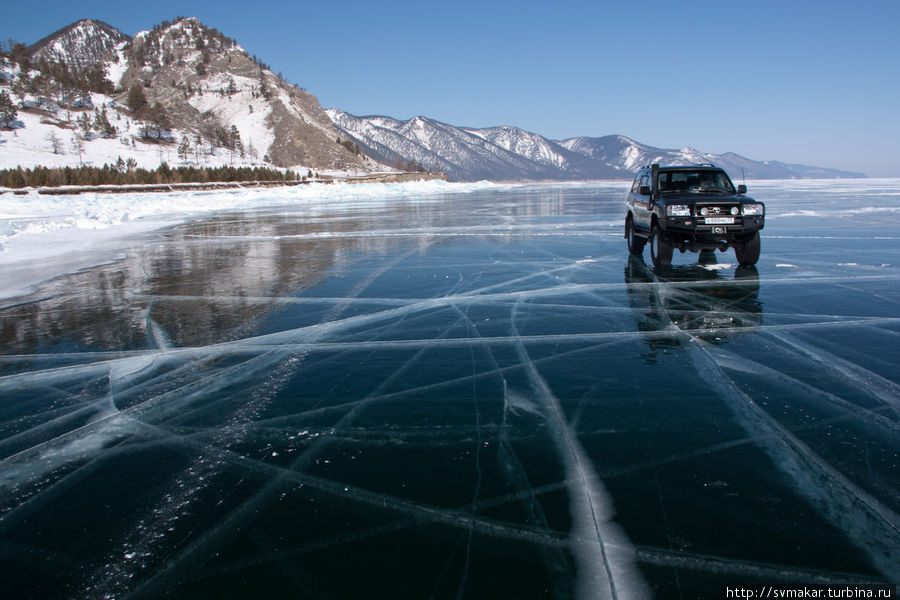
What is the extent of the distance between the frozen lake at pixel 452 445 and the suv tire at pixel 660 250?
6.07 ft

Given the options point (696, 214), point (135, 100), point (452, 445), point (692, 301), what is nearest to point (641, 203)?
point (696, 214)

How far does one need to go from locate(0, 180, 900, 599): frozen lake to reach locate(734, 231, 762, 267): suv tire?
2.15m

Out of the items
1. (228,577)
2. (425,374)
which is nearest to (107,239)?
(425,374)

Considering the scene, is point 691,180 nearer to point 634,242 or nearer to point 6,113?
point 634,242

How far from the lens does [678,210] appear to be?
10008 mm

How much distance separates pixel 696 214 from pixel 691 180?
69.1 inches

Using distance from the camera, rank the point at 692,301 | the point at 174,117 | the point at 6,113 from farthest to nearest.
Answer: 1. the point at 174,117
2. the point at 6,113
3. the point at 692,301

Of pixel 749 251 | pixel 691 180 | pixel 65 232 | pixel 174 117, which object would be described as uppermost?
→ pixel 174 117

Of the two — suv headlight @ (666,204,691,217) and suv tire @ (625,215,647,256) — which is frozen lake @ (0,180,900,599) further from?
suv tire @ (625,215,647,256)

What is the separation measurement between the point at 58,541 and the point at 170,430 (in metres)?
1.33

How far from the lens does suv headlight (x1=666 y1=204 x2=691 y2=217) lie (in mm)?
9945

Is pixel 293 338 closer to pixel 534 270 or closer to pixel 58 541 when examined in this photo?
pixel 58 541

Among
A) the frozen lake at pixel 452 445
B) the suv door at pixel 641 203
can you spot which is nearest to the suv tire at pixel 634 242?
the suv door at pixel 641 203

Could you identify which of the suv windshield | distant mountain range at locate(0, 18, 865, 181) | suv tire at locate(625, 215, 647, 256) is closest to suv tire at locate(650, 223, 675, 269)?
the suv windshield
